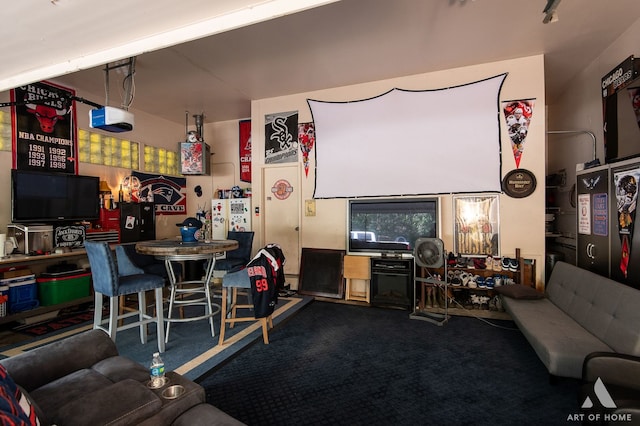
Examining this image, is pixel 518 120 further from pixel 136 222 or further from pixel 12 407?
pixel 136 222

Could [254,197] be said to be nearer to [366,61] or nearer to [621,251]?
[366,61]

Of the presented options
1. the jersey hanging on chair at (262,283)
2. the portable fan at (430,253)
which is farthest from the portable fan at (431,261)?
the jersey hanging on chair at (262,283)

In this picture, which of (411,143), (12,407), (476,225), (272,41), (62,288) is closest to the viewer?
(12,407)

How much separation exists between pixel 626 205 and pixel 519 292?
1317 millimetres

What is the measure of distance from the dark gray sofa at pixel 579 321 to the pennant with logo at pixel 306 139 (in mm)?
3678

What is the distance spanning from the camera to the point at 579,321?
9.22ft

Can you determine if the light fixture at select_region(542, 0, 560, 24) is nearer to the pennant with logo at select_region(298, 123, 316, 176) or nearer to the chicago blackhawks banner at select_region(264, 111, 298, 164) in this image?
the pennant with logo at select_region(298, 123, 316, 176)

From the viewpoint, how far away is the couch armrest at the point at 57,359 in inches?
63.6

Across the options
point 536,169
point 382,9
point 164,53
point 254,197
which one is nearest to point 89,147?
point 164,53

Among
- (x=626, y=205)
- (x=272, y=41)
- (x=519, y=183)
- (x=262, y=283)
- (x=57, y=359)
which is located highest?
(x=272, y=41)

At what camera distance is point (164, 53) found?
3938mm

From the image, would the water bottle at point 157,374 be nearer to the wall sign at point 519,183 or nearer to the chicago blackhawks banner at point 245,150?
the wall sign at point 519,183
